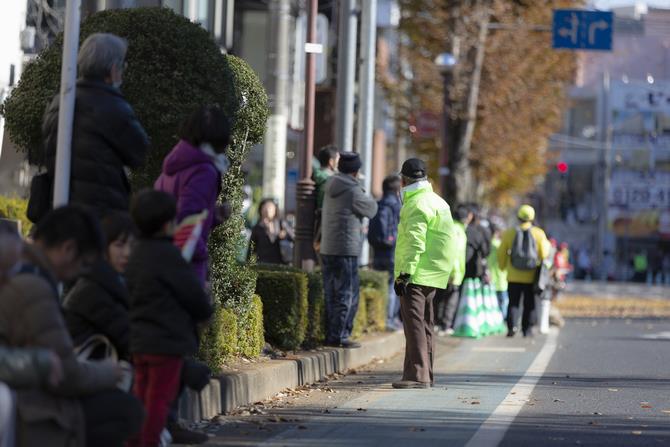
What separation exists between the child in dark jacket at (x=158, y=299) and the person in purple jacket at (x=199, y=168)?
915mm

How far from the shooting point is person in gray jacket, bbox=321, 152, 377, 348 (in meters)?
13.9

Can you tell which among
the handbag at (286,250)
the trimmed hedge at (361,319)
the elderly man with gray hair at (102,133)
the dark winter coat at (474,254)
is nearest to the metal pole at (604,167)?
the dark winter coat at (474,254)

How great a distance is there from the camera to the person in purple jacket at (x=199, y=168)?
27.1 feet

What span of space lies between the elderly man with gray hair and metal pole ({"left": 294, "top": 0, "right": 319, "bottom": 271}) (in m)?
7.74

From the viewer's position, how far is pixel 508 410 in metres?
10.9

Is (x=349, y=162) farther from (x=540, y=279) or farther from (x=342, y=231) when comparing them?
(x=540, y=279)

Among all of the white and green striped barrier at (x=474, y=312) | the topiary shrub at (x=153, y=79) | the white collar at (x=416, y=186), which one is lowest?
the white and green striped barrier at (x=474, y=312)

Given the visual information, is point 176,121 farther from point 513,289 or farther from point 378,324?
point 513,289

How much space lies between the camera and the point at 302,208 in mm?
16094

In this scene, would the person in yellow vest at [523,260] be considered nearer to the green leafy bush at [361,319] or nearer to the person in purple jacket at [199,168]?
the green leafy bush at [361,319]

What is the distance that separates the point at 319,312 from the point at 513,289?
7.38 metres

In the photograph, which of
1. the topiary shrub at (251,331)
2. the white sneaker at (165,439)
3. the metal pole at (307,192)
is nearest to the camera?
the white sneaker at (165,439)

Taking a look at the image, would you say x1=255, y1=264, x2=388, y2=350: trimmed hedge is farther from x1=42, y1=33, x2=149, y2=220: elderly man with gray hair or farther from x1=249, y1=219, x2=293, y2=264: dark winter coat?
x1=249, y1=219, x2=293, y2=264: dark winter coat

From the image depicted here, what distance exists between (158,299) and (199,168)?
1259 millimetres
